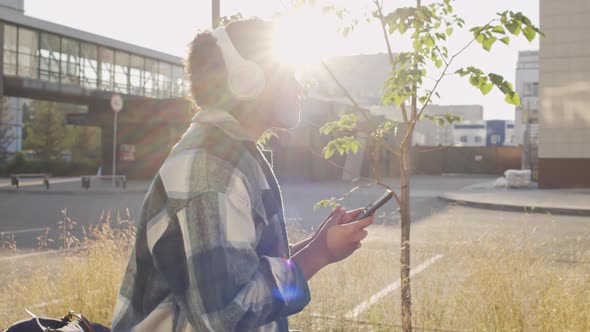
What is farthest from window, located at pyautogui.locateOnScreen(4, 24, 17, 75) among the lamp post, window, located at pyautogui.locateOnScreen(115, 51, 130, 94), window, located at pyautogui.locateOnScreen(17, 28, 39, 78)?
the lamp post

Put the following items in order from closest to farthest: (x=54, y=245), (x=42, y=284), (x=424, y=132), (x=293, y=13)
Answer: (x=293, y=13) < (x=42, y=284) < (x=54, y=245) < (x=424, y=132)

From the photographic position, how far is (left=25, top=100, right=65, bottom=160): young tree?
53.6 metres

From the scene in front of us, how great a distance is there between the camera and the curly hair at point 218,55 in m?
1.97

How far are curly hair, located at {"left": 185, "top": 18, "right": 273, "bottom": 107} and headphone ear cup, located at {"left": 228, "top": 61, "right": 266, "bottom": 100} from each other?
0.10ft

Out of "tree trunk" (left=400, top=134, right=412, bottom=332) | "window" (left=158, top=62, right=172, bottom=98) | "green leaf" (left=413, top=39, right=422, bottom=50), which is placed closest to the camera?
"green leaf" (left=413, top=39, right=422, bottom=50)

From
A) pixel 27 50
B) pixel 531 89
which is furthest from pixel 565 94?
pixel 531 89

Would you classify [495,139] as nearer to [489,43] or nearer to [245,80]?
[489,43]

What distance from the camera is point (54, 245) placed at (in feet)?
36.1

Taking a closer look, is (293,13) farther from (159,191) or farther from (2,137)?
(2,137)

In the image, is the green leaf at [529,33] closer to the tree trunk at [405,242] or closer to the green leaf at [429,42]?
the green leaf at [429,42]

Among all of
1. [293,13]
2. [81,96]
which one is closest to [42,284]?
[293,13]

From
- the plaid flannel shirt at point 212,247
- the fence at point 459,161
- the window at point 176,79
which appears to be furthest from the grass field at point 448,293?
the window at point 176,79

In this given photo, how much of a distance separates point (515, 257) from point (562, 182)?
24651 mm

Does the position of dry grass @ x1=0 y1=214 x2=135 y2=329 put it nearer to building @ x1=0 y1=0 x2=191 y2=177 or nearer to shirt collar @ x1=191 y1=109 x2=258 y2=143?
shirt collar @ x1=191 y1=109 x2=258 y2=143
